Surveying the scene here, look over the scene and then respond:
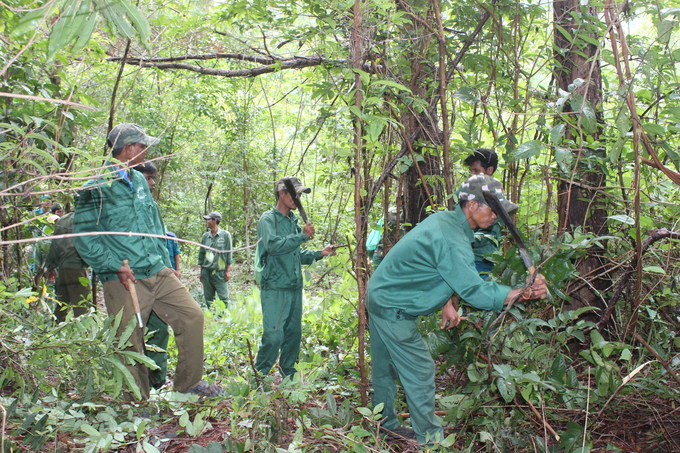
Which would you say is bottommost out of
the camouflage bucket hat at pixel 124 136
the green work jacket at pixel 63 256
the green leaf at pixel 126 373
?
the green leaf at pixel 126 373

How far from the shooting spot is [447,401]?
284 cm

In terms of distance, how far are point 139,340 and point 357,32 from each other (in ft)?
8.34

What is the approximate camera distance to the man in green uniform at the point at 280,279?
390cm

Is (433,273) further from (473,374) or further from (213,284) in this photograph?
(213,284)

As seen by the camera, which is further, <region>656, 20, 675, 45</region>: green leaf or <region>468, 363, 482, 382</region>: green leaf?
<region>468, 363, 482, 382</region>: green leaf

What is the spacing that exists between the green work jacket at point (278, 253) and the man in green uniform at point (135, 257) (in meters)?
0.66

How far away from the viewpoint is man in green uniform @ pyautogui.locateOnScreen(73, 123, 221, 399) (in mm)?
3254

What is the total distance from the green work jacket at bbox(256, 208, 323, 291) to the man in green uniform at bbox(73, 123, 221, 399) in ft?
2.18

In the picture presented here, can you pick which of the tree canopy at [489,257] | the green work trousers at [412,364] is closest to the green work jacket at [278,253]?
the tree canopy at [489,257]

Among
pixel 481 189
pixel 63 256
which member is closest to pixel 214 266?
pixel 63 256

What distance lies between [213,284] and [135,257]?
14.4ft

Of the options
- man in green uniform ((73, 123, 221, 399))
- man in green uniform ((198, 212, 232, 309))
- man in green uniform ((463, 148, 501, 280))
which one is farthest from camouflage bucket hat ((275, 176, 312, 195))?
man in green uniform ((198, 212, 232, 309))

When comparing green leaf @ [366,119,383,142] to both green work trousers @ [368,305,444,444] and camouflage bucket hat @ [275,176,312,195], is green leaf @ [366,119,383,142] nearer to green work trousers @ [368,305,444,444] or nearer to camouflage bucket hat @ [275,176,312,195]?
green work trousers @ [368,305,444,444]

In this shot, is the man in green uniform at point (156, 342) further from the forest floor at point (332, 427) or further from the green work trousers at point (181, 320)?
the forest floor at point (332, 427)
